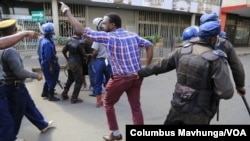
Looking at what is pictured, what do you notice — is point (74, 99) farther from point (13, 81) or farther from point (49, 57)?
point (13, 81)

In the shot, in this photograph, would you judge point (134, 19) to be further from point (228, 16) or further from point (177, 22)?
point (228, 16)

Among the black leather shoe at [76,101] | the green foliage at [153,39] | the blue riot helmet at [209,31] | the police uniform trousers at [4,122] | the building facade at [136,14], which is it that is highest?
the building facade at [136,14]

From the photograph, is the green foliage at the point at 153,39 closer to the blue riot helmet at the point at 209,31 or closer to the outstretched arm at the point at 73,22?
the outstretched arm at the point at 73,22

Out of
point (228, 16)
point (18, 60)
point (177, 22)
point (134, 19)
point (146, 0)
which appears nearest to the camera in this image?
point (18, 60)

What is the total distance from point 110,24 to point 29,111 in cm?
171

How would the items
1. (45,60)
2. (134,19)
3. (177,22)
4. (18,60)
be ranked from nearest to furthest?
(18,60), (45,60), (134,19), (177,22)

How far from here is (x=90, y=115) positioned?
418 centimetres

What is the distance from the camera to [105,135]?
11.2 feet

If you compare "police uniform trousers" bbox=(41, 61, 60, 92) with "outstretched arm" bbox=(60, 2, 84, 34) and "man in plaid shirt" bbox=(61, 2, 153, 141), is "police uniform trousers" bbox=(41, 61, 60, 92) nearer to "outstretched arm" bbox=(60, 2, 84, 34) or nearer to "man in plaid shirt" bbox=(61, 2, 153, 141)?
"man in plaid shirt" bbox=(61, 2, 153, 141)

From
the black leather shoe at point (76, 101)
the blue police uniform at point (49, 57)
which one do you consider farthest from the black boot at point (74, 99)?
the blue police uniform at point (49, 57)

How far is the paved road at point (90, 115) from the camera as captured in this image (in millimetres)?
3449

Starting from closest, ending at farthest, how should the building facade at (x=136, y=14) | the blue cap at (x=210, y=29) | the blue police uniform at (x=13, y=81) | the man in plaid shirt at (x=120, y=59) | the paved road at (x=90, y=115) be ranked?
1. the blue cap at (x=210, y=29)
2. the blue police uniform at (x=13, y=81)
3. the man in plaid shirt at (x=120, y=59)
4. the paved road at (x=90, y=115)
5. the building facade at (x=136, y=14)

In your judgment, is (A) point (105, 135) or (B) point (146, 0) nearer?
(A) point (105, 135)

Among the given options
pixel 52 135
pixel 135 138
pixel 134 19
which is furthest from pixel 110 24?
pixel 134 19
